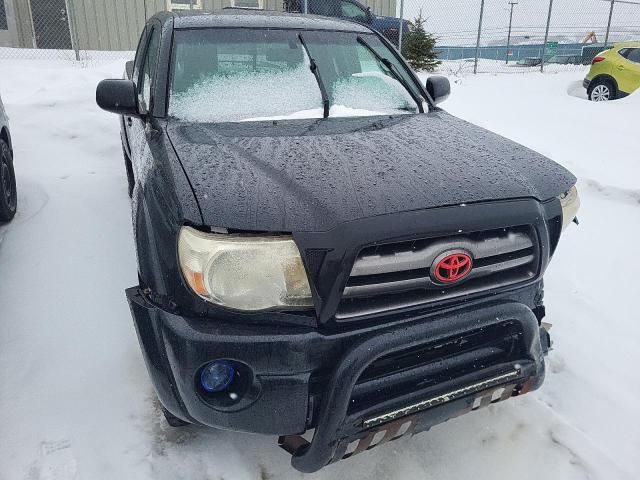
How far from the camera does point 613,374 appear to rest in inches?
101

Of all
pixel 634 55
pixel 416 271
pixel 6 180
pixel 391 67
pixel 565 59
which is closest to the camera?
pixel 416 271

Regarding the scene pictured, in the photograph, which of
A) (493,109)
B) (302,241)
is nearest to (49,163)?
(302,241)

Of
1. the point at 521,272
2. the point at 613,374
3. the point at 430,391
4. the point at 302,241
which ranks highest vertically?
the point at 302,241

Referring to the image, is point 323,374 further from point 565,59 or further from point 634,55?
point 565,59

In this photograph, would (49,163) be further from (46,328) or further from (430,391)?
(430,391)

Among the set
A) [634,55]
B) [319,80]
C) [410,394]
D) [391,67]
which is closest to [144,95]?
[319,80]

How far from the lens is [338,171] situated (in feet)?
5.84

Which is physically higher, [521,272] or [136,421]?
[521,272]

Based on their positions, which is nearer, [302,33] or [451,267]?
[451,267]

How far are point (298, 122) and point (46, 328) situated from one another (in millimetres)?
1709

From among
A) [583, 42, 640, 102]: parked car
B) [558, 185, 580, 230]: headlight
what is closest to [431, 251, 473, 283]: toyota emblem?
[558, 185, 580, 230]: headlight

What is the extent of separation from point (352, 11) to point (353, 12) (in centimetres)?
4

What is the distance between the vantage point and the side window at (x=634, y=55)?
33.4ft

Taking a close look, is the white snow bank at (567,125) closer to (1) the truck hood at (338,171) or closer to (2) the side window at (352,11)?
(1) the truck hood at (338,171)
